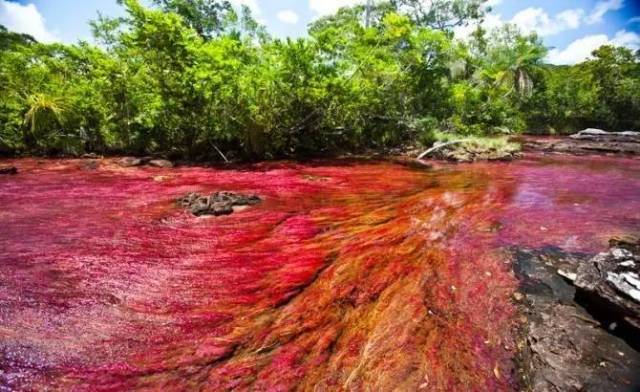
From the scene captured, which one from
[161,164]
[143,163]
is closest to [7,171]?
[143,163]

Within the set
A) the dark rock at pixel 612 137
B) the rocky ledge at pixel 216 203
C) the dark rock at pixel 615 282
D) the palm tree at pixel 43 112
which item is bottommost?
the dark rock at pixel 612 137

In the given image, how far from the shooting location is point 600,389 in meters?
2.46

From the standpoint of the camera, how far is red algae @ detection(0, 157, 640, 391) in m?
2.56

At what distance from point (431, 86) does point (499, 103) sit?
7758 mm

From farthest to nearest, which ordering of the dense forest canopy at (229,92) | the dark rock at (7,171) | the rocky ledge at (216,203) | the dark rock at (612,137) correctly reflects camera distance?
the dark rock at (612,137) → the dense forest canopy at (229,92) → the dark rock at (7,171) → the rocky ledge at (216,203)

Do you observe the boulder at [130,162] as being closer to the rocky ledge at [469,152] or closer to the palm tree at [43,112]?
the palm tree at [43,112]

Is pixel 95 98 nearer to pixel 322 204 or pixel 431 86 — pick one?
pixel 322 204

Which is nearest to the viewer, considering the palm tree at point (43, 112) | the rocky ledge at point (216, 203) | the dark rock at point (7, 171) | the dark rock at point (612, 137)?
the rocky ledge at point (216, 203)

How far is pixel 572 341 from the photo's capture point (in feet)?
9.74

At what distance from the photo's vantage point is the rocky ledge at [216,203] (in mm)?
6267

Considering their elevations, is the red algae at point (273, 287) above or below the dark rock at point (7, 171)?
below

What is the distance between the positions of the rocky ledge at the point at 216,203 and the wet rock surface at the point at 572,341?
4601 mm

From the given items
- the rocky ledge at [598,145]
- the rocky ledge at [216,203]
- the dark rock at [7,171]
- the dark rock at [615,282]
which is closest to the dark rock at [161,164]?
Result: the dark rock at [7,171]

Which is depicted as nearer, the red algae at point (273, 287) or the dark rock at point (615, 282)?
the red algae at point (273, 287)
